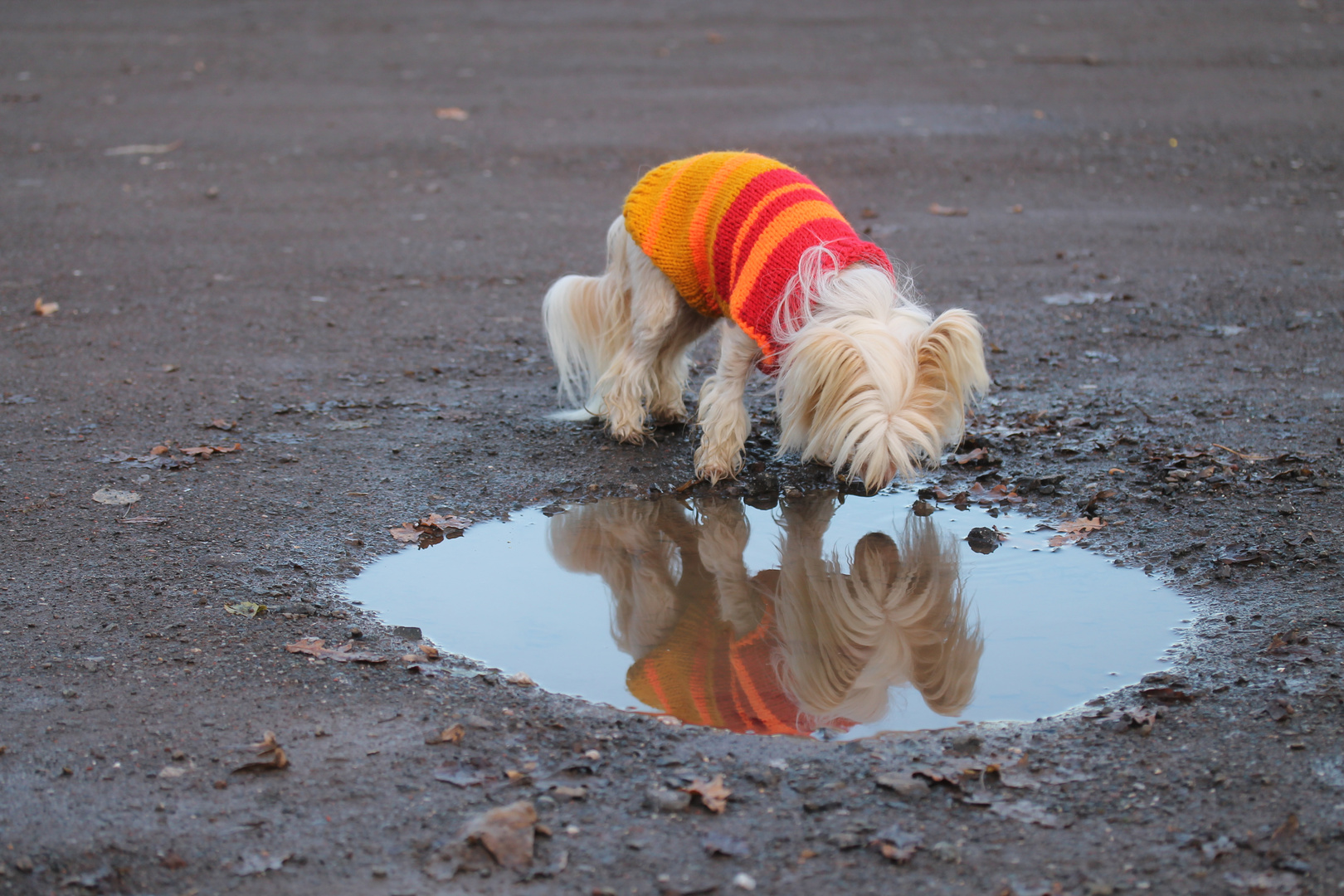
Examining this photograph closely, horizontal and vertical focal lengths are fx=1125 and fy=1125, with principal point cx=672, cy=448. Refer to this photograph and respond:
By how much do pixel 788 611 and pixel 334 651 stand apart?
1.57m

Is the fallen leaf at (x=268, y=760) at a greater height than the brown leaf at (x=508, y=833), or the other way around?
the brown leaf at (x=508, y=833)

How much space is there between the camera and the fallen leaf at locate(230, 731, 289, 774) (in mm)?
2984

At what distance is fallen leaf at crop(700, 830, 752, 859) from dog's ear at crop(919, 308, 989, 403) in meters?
2.05

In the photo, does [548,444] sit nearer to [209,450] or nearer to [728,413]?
[728,413]

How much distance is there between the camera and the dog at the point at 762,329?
13.6 feet

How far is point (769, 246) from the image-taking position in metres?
4.66

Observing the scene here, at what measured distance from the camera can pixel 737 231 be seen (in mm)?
4816

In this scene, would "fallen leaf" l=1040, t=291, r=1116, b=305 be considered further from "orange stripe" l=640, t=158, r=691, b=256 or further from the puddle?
"orange stripe" l=640, t=158, r=691, b=256

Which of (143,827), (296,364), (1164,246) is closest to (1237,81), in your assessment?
(1164,246)

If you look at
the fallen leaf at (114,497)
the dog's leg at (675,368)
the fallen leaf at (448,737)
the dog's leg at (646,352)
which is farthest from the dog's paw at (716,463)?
the fallen leaf at (114,497)

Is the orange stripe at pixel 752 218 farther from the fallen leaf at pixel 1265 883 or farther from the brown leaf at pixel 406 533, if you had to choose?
the fallen leaf at pixel 1265 883

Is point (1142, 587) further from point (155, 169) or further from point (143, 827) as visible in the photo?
point (155, 169)

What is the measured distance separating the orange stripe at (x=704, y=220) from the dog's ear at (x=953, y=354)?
3.94ft

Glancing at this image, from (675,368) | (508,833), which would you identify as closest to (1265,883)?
(508,833)
